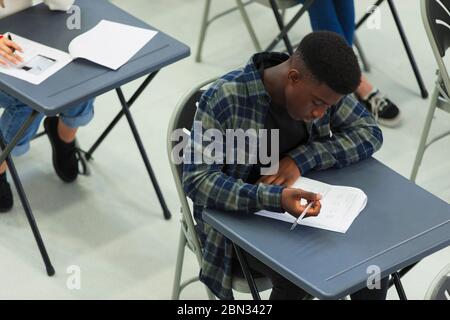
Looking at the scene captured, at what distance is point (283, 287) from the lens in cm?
243

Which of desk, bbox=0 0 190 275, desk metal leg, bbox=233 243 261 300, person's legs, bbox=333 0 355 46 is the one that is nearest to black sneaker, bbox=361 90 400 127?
person's legs, bbox=333 0 355 46

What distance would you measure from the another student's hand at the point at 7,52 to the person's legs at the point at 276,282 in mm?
964

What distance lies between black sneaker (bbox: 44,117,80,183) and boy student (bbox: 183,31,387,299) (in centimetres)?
108

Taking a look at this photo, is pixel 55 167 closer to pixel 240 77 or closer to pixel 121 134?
pixel 121 134

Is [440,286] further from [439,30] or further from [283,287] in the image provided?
[439,30]

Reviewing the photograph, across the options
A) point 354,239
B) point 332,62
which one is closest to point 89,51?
point 332,62

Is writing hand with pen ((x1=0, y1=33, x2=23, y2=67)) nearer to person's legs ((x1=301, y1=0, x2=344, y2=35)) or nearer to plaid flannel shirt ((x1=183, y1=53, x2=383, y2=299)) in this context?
plaid flannel shirt ((x1=183, y1=53, x2=383, y2=299))

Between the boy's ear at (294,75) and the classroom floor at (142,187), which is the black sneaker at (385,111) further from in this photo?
the boy's ear at (294,75)

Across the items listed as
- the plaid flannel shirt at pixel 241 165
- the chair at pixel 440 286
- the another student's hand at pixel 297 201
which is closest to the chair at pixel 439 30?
the plaid flannel shirt at pixel 241 165

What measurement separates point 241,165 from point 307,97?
0.26m

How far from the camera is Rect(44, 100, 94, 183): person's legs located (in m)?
3.29

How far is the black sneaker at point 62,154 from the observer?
3417 mm

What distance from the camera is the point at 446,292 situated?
6.74ft
